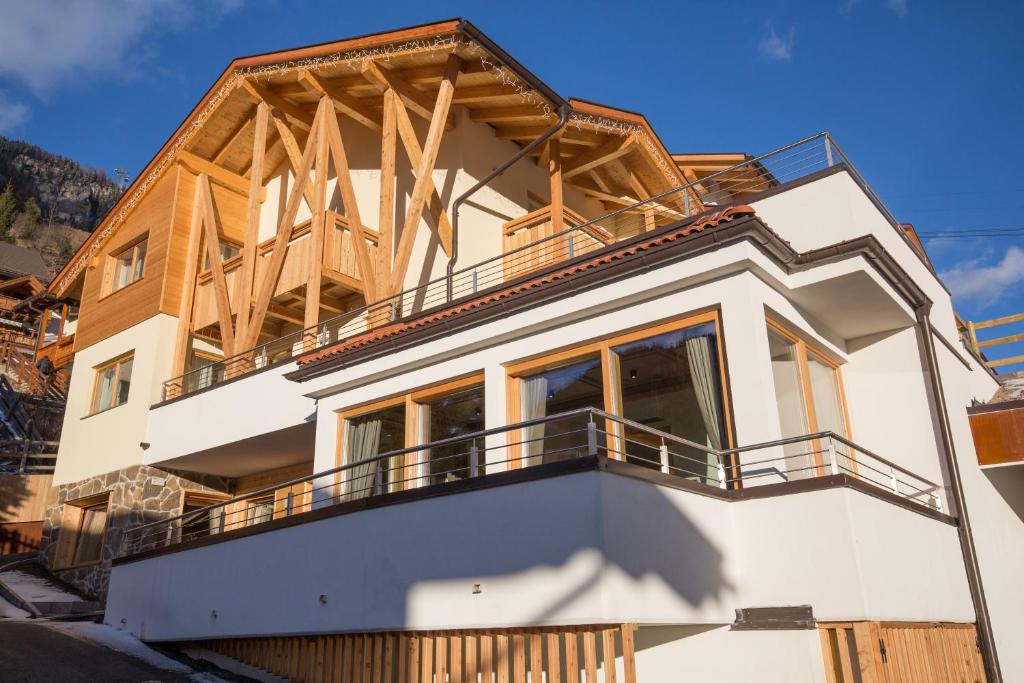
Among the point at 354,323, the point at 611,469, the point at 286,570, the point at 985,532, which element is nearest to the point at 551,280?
the point at 611,469

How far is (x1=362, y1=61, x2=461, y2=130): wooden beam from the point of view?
1577cm

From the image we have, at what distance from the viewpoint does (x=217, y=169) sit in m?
19.8

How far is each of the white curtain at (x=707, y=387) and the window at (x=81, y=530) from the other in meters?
13.9

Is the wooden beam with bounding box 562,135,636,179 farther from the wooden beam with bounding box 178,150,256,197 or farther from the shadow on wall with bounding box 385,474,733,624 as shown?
the shadow on wall with bounding box 385,474,733,624

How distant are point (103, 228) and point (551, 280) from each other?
15.7 metres

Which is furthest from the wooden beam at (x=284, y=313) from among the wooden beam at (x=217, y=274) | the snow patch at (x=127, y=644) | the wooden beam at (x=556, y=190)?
the snow patch at (x=127, y=644)

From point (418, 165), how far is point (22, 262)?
44.1 m

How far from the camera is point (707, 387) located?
27.6ft

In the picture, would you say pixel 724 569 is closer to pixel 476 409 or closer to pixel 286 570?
pixel 476 409

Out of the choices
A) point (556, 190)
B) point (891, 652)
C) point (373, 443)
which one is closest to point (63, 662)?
point (373, 443)

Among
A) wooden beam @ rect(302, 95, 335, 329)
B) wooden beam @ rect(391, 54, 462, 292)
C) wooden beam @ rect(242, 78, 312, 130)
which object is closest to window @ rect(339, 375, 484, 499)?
wooden beam @ rect(391, 54, 462, 292)

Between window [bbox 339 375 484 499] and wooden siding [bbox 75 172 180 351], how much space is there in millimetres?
8721

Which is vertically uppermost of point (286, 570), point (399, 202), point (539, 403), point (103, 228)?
point (103, 228)

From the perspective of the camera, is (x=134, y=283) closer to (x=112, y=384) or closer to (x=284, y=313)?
(x=112, y=384)
